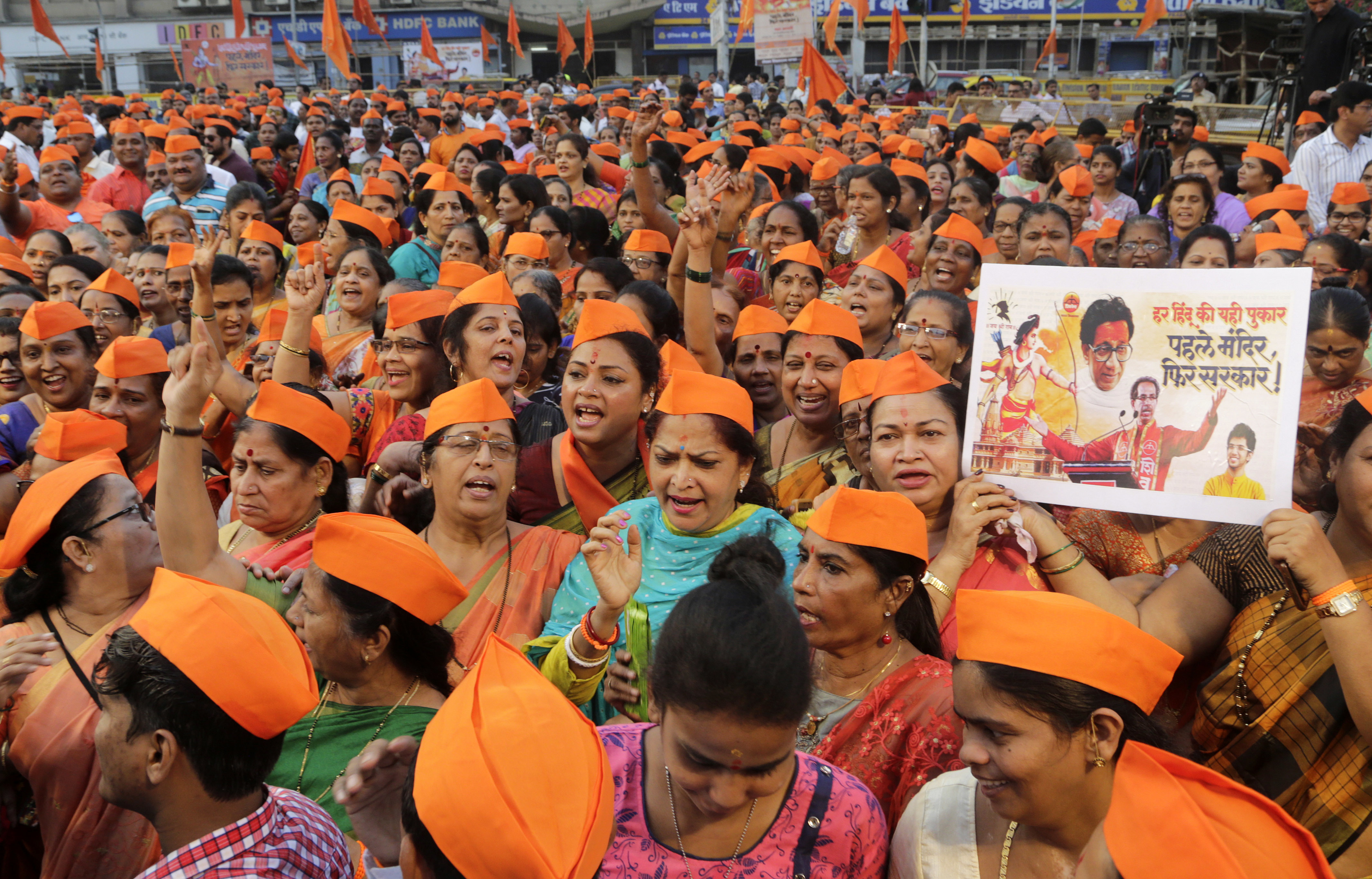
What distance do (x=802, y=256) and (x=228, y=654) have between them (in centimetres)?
378

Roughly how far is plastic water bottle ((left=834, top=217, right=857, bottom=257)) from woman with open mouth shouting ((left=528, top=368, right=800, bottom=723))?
11.1ft

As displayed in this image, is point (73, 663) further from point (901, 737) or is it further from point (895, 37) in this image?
point (895, 37)

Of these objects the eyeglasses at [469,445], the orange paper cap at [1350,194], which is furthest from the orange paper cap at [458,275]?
the orange paper cap at [1350,194]

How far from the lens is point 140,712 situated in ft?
5.82

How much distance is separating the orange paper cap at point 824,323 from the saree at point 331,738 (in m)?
2.09

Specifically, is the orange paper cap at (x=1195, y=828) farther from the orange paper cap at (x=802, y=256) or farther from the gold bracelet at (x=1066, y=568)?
the orange paper cap at (x=802, y=256)

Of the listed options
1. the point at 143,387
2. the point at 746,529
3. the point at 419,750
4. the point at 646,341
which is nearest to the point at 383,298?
the point at 143,387

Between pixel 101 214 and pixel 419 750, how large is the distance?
8.75 m

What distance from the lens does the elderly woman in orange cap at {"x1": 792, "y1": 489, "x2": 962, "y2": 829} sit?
82.4 inches

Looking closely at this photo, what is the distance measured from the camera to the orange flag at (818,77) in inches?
501

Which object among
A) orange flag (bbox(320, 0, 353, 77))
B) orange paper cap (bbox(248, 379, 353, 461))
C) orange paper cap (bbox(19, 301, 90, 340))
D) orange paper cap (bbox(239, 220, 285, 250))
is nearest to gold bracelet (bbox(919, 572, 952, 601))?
orange paper cap (bbox(248, 379, 353, 461))

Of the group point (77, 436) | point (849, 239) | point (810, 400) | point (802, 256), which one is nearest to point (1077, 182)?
point (849, 239)

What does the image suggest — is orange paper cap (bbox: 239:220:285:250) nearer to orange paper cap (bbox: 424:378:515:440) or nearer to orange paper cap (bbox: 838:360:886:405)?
orange paper cap (bbox: 424:378:515:440)

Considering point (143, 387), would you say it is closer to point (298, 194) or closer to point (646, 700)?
point (646, 700)
